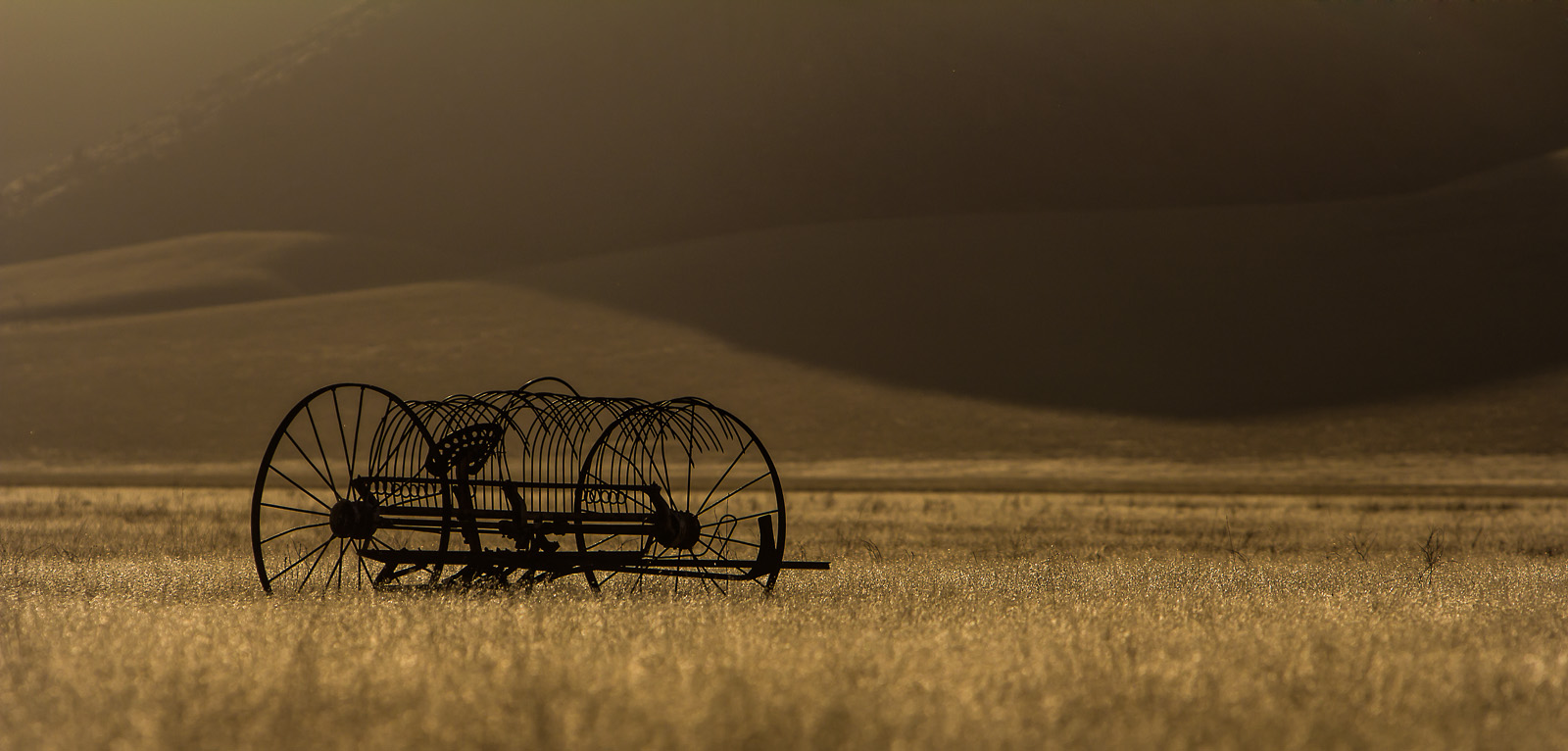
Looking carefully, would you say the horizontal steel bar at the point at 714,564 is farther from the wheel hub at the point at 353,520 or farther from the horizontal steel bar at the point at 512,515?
the wheel hub at the point at 353,520

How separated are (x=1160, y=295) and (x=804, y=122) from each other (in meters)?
28.2

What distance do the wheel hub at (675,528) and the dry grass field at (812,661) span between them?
2.06 ft

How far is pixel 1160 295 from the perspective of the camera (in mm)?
55312

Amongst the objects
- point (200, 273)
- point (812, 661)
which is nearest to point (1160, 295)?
point (200, 273)

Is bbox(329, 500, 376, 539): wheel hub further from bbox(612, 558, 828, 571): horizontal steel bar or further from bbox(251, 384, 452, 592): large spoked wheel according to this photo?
bbox(612, 558, 828, 571): horizontal steel bar

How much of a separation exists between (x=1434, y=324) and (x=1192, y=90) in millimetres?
27635

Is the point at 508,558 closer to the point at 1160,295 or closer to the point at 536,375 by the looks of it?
the point at 536,375

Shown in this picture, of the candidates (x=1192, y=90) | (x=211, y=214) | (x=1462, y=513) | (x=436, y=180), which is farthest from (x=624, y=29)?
(x=1462, y=513)

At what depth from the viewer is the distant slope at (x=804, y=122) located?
69.9m

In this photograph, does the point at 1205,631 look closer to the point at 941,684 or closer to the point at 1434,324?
the point at 941,684

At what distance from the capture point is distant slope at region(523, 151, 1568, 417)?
4953 centimetres

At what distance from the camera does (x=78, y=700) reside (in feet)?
19.8

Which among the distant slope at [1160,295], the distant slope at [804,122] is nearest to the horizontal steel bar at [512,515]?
the distant slope at [1160,295]

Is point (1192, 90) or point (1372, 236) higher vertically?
point (1192, 90)
